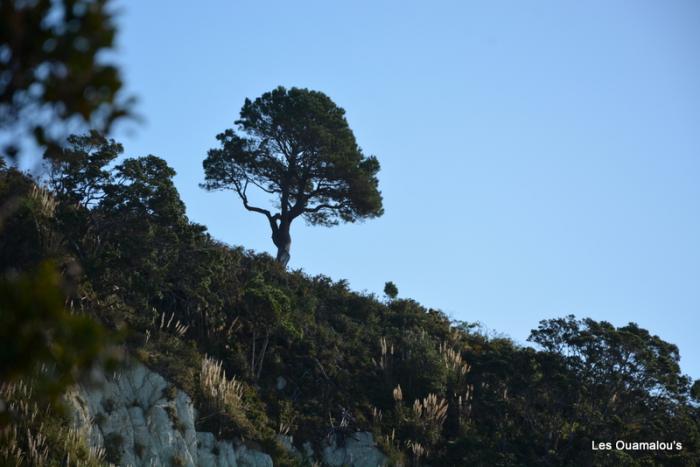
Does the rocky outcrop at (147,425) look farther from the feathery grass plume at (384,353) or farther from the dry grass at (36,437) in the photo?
the feathery grass plume at (384,353)

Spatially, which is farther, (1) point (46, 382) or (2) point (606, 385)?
(2) point (606, 385)

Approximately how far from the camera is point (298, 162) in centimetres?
3988

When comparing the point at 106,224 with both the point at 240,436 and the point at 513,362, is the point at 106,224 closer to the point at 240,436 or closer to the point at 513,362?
the point at 240,436

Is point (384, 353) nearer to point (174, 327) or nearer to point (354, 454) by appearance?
point (354, 454)

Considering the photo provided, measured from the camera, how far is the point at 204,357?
77.4ft

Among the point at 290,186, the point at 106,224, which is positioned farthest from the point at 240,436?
the point at 290,186

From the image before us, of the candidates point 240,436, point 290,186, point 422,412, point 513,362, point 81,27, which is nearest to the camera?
point 81,27

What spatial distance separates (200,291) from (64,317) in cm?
1983

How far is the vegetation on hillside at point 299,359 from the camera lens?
21969mm

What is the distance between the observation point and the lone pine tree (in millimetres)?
39031

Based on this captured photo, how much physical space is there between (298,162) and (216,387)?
62.5 feet

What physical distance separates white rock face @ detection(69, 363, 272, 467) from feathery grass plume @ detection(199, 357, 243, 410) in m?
0.82

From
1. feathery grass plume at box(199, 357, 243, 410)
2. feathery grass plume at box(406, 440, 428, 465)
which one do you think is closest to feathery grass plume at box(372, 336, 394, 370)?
feathery grass plume at box(406, 440, 428, 465)

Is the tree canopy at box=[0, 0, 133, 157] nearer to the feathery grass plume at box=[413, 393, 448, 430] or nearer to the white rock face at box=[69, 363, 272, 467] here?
the white rock face at box=[69, 363, 272, 467]
